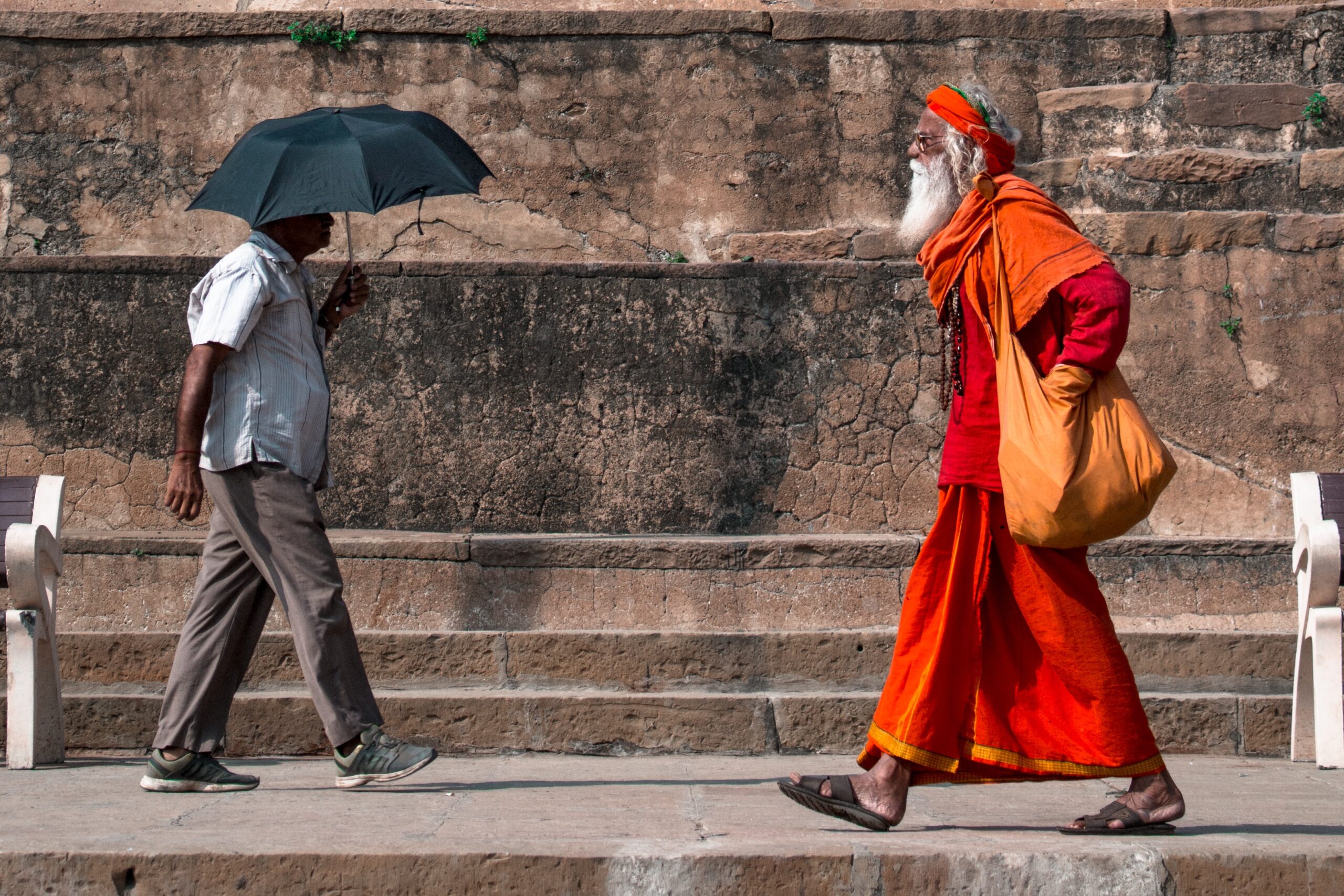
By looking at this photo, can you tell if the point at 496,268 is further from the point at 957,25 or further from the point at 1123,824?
the point at 1123,824

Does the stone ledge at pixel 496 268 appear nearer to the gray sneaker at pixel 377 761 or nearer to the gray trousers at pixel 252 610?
the gray trousers at pixel 252 610

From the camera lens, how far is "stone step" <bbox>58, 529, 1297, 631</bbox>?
5.09m

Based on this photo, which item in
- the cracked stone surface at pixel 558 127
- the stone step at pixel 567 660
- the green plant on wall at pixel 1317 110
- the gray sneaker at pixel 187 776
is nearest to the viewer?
the gray sneaker at pixel 187 776

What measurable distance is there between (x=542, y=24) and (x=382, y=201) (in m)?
3.03

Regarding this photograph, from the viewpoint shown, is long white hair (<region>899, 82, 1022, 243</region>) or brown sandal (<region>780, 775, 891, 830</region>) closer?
brown sandal (<region>780, 775, 891, 830</region>)

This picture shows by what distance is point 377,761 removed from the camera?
360 centimetres

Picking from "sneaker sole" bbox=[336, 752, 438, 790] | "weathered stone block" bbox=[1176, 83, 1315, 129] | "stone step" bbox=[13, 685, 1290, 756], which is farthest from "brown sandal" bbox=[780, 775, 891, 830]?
"weathered stone block" bbox=[1176, 83, 1315, 129]

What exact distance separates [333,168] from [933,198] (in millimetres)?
1602

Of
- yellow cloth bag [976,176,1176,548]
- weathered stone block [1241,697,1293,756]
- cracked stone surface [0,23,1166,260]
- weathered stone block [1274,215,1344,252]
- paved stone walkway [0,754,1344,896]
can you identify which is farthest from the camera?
cracked stone surface [0,23,1166,260]

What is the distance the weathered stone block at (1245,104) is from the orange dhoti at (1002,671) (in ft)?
12.3

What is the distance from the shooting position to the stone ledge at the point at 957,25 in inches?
248

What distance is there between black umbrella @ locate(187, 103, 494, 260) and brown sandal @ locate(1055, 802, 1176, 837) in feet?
7.59

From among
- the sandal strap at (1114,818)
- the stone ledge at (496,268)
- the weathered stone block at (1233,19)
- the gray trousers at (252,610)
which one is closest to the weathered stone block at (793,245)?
the stone ledge at (496,268)

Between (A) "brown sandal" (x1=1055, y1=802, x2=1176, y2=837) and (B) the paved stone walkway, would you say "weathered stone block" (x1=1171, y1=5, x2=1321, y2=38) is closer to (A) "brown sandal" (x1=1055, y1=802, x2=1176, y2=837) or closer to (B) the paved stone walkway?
(B) the paved stone walkway
